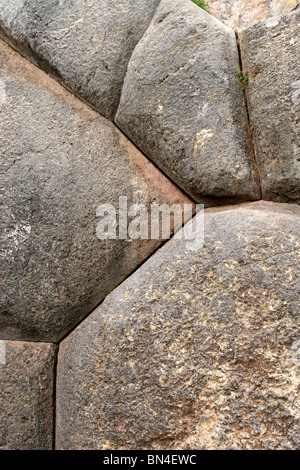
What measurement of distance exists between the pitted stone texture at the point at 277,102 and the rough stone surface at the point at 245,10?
23cm

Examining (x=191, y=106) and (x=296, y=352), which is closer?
(x=296, y=352)

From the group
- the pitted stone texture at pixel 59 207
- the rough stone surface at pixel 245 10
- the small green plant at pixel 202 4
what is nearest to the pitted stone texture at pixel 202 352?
the pitted stone texture at pixel 59 207

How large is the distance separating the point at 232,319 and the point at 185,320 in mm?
120

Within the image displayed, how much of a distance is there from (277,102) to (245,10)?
534 millimetres

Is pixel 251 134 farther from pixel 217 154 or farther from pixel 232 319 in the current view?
pixel 232 319

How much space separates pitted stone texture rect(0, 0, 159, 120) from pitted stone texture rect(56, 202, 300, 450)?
62 cm

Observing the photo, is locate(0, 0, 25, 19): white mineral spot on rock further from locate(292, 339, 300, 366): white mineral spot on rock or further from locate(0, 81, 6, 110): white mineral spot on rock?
locate(292, 339, 300, 366): white mineral spot on rock

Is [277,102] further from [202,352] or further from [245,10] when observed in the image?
[202,352]

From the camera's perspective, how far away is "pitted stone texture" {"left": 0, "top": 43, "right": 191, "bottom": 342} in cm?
114

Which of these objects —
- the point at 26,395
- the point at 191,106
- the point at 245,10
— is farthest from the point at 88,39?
the point at 26,395

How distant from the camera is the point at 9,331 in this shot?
1144mm

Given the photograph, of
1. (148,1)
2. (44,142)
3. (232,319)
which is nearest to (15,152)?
(44,142)

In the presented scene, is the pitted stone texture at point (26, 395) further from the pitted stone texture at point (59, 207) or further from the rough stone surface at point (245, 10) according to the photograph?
the rough stone surface at point (245, 10)

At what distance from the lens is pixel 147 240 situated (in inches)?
47.3
